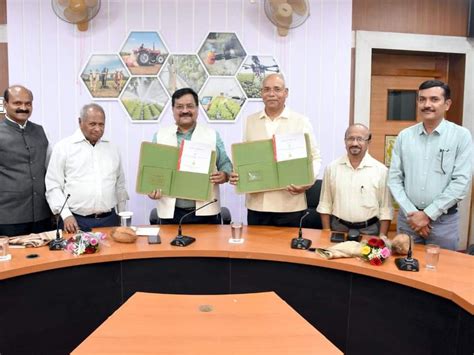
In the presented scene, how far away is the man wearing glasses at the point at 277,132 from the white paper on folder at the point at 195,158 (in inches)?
7.4

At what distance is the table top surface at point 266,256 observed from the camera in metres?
1.80

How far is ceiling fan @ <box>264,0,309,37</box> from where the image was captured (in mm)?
3645

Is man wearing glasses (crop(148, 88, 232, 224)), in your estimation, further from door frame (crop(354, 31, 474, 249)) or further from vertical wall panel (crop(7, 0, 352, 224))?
door frame (crop(354, 31, 474, 249))

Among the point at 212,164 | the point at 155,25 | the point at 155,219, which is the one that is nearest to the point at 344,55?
the point at 155,25

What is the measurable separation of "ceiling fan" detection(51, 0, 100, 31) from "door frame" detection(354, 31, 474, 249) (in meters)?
2.36

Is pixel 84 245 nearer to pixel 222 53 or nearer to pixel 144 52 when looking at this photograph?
pixel 144 52

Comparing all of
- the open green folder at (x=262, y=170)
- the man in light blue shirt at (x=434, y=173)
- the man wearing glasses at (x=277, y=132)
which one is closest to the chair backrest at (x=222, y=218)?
the man wearing glasses at (x=277, y=132)

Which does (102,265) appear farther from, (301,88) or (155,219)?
(301,88)

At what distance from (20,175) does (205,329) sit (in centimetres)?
192

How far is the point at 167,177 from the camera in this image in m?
2.64

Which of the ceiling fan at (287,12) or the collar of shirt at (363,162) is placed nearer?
the collar of shirt at (363,162)

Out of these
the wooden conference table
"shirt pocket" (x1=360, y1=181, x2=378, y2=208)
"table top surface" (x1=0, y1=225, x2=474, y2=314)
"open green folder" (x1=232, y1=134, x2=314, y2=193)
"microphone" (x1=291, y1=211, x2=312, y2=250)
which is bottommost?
the wooden conference table

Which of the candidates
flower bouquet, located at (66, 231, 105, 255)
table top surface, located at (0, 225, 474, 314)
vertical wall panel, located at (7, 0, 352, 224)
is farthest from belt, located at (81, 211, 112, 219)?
vertical wall panel, located at (7, 0, 352, 224)

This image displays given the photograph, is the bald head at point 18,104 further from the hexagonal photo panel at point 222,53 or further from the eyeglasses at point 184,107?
the hexagonal photo panel at point 222,53
